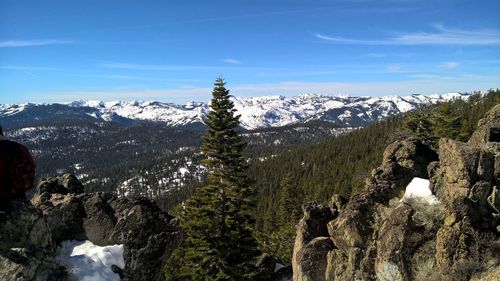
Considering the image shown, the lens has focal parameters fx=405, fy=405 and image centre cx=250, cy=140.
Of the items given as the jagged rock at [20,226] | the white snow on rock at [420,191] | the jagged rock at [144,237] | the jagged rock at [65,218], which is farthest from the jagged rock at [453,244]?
the jagged rock at [20,226]

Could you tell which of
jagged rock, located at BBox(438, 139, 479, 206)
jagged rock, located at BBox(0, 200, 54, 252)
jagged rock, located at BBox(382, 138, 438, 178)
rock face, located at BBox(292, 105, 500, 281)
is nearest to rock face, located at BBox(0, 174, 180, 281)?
jagged rock, located at BBox(0, 200, 54, 252)

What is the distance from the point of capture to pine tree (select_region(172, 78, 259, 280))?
1179 inches

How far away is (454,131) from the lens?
58531mm

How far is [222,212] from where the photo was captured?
30.7m

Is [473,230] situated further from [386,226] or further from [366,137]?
[366,137]

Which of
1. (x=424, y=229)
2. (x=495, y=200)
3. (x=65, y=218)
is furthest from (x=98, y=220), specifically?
(x=495, y=200)

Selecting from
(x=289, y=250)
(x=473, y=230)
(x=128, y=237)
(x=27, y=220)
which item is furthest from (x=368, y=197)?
(x=289, y=250)

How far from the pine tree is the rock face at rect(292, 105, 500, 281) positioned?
5199 mm

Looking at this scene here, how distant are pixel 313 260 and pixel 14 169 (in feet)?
61.6

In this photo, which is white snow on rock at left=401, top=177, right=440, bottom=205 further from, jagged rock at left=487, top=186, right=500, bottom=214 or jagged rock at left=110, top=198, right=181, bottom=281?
jagged rock at left=110, top=198, right=181, bottom=281

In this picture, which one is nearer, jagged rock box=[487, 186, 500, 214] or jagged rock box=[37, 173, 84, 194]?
jagged rock box=[487, 186, 500, 214]

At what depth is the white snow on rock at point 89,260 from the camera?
16.8m

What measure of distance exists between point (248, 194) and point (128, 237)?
42.6 ft

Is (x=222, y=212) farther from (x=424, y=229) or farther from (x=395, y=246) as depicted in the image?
(x=424, y=229)
